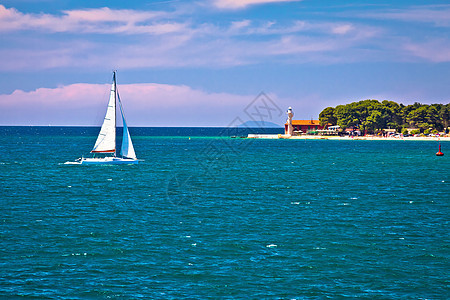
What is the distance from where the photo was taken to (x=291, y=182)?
248ft

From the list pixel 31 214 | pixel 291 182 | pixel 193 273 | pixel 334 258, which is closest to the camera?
pixel 193 273

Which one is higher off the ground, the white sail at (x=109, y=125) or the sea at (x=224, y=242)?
the white sail at (x=109, y=125)

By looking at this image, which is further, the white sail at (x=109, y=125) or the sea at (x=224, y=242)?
the white sail at (x=109, y=125)

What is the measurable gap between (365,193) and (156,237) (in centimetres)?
3432

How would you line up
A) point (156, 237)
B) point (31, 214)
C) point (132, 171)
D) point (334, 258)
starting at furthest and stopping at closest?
point (132, 171) → point (31, 214) → point (156, 237) → point (334, 258)

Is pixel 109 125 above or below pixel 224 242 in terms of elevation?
above

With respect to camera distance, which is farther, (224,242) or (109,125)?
(109,125)

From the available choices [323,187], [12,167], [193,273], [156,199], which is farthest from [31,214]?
[12,167]

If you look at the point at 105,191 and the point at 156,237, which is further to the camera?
the point at 105,191

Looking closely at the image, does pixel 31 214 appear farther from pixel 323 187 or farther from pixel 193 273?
pixel 323 187

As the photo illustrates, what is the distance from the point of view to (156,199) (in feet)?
188

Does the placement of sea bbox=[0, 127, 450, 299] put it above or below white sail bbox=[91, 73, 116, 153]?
below

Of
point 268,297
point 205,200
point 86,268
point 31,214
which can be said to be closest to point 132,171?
point 205,200

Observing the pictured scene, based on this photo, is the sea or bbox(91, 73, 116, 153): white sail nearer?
the sea
